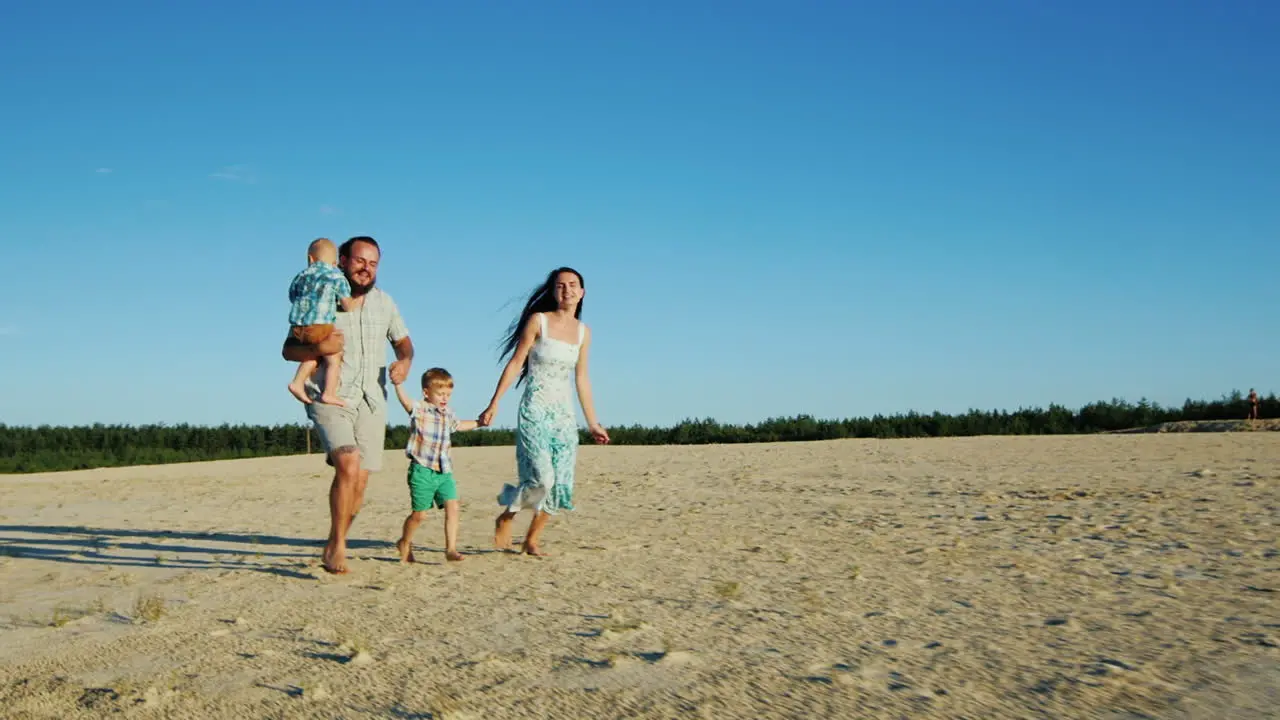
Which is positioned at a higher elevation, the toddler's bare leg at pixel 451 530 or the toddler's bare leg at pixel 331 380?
the toddler's bare leg at pixel 331 380

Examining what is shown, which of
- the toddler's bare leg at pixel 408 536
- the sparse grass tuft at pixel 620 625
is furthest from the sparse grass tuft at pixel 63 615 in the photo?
the sparse grass tuft at pixel 620 625

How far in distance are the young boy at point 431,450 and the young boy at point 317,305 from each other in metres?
0.62

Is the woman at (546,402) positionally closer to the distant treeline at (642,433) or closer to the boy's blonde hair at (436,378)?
the boy's blonde hair at (436,378)

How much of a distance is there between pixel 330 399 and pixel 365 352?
0.46 meters

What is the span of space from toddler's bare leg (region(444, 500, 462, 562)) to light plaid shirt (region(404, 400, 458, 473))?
1.02 feet

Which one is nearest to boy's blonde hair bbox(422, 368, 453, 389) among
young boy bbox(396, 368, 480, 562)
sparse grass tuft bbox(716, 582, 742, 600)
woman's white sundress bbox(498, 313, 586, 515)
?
young boy bbox(396, 368, 480, 562)

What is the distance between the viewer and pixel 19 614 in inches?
230

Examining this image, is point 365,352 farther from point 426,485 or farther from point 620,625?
point 620,625

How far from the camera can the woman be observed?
24.6 ft

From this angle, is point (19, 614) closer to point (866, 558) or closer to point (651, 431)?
point (866, 558)

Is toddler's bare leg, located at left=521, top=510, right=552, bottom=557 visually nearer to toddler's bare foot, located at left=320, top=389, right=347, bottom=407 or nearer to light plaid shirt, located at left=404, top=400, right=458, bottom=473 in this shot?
light plaid shirt, located at left=404, top=400, right=458, bottom=473

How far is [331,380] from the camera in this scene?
6777mm

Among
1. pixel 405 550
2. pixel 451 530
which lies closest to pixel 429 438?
pixel 451 530

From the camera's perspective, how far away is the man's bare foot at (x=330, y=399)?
673 centimetres
